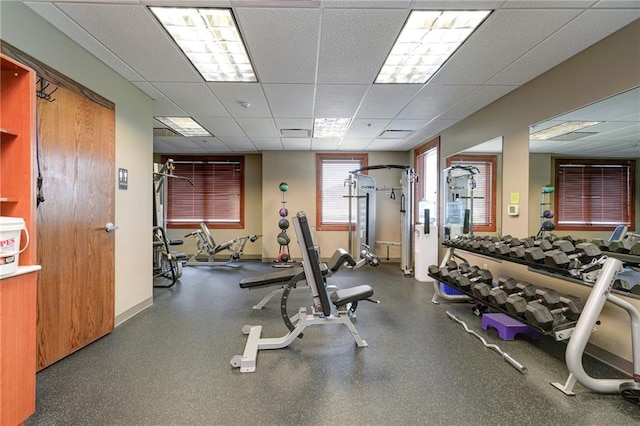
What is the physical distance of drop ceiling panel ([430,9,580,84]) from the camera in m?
1.85

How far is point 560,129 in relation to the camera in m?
2.51

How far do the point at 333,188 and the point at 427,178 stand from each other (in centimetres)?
202

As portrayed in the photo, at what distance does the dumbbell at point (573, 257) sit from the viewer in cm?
183

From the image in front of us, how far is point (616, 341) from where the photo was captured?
196cm

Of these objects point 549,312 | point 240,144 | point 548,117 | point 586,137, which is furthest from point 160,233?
point 586,137

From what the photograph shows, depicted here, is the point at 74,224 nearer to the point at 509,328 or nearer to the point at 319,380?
the point at 319,380

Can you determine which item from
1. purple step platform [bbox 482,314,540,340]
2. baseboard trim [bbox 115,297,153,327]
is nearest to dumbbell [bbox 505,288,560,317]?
purple step platform [bbox 482,314,540,340]

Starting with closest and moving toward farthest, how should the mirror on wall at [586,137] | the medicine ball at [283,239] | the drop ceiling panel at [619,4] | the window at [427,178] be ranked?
the drop ceiling panel at [619,4]
the mirror on wall at [586,137]
the window at [427,178]
the medicine ball at [283,239]

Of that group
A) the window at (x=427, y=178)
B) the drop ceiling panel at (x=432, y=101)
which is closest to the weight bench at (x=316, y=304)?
the drop ceiling panel at (x=432, y=101)

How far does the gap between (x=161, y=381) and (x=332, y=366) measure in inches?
46.1

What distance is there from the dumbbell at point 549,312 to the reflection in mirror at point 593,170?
→ 0.42 meters

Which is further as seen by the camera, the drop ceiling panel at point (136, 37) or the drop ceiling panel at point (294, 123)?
the drop ceiling panel at point (294, 123)

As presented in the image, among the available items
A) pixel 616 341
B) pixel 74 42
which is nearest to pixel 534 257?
pixel 616 341

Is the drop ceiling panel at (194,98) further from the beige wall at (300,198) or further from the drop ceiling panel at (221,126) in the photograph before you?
the beige wall at (300,198)
